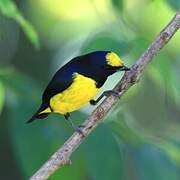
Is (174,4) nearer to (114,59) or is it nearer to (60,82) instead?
(114,59)

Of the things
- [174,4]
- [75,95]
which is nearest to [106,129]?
[75,95]

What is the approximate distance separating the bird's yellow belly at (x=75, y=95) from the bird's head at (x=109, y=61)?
4 cm

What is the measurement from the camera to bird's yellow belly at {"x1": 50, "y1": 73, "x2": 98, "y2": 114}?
128 centimetres

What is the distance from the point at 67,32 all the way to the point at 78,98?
94 centimetres

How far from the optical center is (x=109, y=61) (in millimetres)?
1295

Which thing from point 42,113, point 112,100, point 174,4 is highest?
point 174,4

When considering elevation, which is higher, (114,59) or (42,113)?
(114,59)

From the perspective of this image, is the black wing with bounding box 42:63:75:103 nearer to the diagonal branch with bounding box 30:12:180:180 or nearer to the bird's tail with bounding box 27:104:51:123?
the bird's tail with bounding box 27:104:51:123

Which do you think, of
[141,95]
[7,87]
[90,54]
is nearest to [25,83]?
[7,87]

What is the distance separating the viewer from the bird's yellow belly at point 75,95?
4.19ft

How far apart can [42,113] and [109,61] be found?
0.56 ft

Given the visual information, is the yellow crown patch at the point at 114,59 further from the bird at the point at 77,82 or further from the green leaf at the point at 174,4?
the green leaf at the point at 174,4

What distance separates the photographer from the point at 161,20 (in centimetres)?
141

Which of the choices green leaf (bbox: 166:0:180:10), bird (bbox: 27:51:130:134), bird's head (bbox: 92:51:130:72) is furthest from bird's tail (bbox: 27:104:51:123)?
green leaf (bbox: 166:0:180:10)
